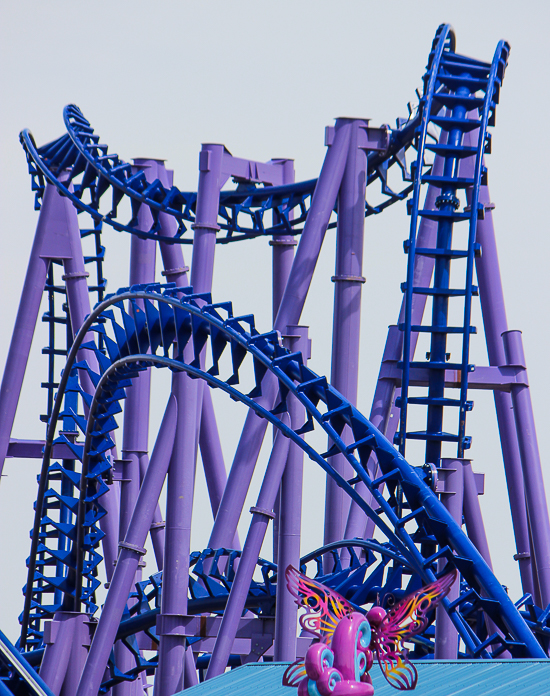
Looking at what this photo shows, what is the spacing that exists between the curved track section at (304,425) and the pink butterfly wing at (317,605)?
228 cm

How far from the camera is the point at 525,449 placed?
1136 cm

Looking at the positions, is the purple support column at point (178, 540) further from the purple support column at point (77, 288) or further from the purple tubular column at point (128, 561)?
the purple support column at point (77, 288)

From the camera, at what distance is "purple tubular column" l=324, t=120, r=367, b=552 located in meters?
11.9

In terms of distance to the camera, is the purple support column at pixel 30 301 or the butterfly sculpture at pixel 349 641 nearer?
the butterfly sculpture at pixel 349 641

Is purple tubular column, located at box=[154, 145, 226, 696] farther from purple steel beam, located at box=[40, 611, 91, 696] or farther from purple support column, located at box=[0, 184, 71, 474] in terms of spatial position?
purple support column, located at box=[0, 184, 71, 474]

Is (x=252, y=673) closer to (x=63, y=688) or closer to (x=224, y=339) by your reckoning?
(x=224, y=339)

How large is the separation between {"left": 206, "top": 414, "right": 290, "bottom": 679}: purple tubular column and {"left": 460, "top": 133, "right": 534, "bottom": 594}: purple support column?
2.54 m

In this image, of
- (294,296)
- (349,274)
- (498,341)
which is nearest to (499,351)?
(498,341)

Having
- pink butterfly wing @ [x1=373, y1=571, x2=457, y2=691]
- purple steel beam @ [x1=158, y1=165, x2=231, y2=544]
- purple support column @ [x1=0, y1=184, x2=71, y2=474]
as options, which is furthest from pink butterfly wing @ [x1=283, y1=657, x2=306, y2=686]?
purple support column @ [x1=0, y1=184, x2=71, y2=474]

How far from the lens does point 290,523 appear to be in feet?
35.0

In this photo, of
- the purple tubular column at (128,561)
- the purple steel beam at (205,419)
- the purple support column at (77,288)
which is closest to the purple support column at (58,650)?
the purple tubular column at (128,561)

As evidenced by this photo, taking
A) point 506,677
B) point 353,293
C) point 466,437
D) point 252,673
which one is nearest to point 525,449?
point 466,437

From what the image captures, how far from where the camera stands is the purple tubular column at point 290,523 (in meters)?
10.4

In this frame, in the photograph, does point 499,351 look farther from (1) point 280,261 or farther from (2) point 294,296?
(1) point 280,261
